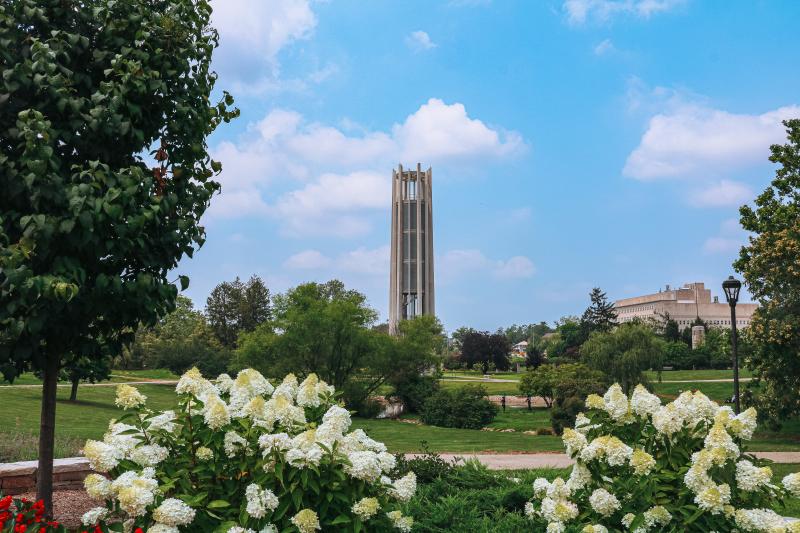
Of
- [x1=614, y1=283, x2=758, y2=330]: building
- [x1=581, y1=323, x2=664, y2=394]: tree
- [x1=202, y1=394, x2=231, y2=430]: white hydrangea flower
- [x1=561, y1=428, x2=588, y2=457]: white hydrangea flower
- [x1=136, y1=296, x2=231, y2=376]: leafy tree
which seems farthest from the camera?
[x1=614, y1=283, x2=758, y2=330]: building

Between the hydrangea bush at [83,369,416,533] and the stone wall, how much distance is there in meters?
3.98

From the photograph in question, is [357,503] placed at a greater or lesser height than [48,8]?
lesser

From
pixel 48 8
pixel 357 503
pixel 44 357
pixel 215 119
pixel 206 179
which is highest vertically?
pixel 48 8

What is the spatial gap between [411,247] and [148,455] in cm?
7403

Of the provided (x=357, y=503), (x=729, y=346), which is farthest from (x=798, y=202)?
(x=357, y=503)

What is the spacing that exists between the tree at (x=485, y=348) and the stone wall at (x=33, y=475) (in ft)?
157

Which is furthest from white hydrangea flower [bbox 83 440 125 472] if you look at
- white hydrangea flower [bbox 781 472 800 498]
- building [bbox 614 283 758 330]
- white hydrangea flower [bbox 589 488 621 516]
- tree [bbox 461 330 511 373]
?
building [bbox 614 283 758 330]

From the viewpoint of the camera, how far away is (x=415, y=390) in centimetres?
3341

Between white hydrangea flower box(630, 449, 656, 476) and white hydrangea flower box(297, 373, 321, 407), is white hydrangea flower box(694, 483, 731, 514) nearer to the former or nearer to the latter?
white hydrangea flower box(630, 449, 656, 476)

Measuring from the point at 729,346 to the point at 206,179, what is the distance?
23.8 metres

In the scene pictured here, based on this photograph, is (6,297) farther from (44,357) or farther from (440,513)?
(440,513)

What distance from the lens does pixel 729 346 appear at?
25.6 metres

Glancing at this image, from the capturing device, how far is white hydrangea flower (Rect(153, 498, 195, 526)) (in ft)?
13.4

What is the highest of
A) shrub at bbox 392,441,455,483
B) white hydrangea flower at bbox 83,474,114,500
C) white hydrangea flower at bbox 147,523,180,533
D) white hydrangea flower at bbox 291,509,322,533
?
white hydrangea flower at bbox 83,474,114,500
